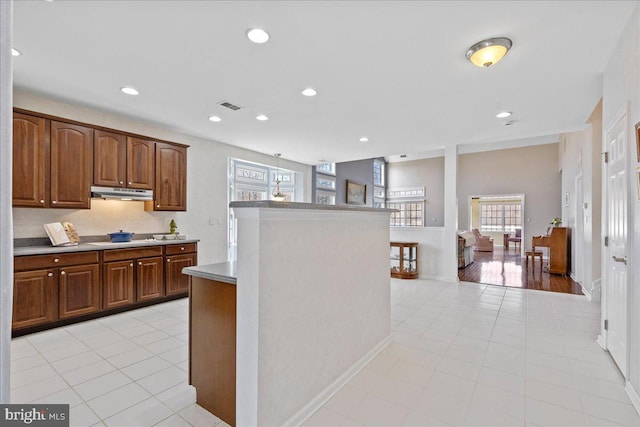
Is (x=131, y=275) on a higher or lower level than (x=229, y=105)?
lower

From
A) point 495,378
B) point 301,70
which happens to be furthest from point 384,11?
point 495,378

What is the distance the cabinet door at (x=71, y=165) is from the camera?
11.3 ft

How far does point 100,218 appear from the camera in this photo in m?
4.11

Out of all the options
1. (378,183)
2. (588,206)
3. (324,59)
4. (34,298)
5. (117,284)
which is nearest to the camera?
(324,59)

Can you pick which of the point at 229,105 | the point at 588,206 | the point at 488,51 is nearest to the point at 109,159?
the point at 229,105

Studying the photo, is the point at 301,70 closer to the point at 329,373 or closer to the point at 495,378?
the point at 329,373

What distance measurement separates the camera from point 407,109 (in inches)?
154

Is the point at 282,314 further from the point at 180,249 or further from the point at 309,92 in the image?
the point at 180,249

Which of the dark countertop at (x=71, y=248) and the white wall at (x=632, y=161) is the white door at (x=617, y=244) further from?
the dark countertop at (x=71, y=248)

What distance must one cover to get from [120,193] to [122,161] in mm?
436

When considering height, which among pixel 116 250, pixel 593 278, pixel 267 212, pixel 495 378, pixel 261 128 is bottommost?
pixel 495 378

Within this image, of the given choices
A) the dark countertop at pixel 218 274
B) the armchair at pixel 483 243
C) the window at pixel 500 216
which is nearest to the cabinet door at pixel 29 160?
the dark countertop at pixel 218 274

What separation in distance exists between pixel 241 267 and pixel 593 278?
544cm

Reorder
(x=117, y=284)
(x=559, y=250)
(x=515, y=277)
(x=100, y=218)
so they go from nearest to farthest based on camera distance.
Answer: (x=117, y=284) → (x=100, y=218) → (x=515, y=277) → (x=559, y=250)
